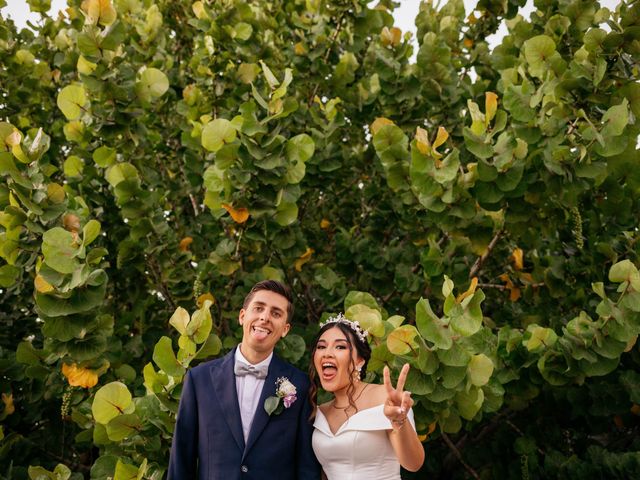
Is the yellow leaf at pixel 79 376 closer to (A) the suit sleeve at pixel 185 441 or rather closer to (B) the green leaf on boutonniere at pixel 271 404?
(A) the suit sleeve at pixel 185 441

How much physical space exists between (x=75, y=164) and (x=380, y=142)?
1.76m

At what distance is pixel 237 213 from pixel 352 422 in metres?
1.27

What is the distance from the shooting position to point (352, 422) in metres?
2.36

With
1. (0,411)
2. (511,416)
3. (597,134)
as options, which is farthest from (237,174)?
(511,416)

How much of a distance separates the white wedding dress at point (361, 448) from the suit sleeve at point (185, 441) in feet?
1.48

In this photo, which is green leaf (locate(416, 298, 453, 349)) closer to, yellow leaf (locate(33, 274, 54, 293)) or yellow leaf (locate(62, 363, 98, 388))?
yellow leaf (locate(33, 274, 54, 293))

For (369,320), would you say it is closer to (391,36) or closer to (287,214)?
(287,214)

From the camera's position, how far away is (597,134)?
8.89 ft

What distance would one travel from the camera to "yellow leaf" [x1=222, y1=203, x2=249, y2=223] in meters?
3.17

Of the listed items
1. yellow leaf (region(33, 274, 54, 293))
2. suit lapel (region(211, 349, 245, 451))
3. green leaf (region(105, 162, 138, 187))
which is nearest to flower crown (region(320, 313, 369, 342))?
suit lapel (region(211, 349, 245, 451))

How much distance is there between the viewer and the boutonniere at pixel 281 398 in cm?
224

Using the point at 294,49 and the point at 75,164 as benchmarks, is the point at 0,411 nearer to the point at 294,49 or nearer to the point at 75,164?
the point at 75,164

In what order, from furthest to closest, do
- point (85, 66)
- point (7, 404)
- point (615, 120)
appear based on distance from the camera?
point (7, 404), point (85, 66), point (615, 120)

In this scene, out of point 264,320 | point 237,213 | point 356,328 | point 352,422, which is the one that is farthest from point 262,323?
point 237,213
